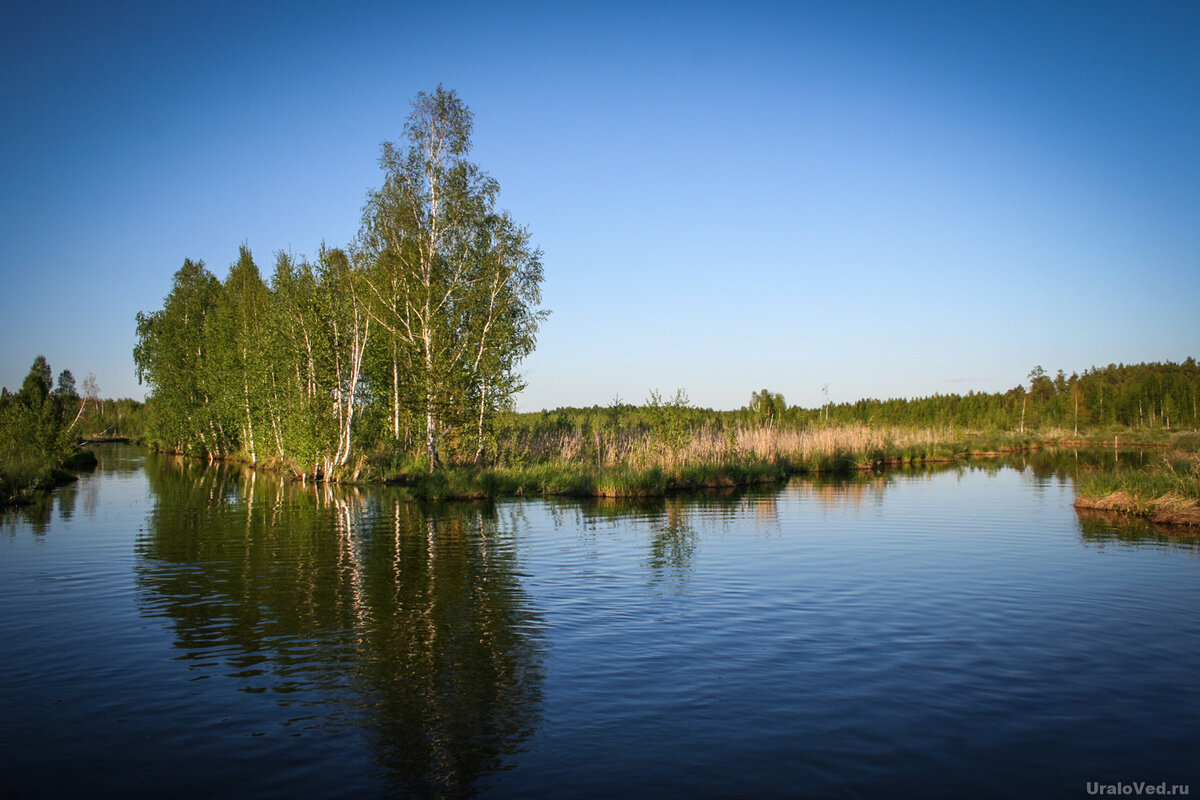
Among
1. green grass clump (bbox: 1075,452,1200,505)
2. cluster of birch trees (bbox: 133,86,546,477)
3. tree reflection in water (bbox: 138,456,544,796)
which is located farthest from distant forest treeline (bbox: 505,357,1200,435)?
tree reflection in water (bbox: 138,456,544,796)

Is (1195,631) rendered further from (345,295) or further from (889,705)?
(345,295)

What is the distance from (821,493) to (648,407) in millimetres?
7388

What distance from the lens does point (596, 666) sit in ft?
24.5

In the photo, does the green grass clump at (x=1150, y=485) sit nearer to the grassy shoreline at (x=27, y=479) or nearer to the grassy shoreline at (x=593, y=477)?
the grassy shoreline at (x=593, y=477)

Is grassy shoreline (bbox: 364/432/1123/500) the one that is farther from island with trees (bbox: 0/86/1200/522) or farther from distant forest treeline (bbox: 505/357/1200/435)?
distant forest treeline (bbox: 505/357/1200/435)

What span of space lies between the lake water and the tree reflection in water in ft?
0.15

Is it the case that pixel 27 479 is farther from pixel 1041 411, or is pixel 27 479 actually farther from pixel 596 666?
pixel 1041 411

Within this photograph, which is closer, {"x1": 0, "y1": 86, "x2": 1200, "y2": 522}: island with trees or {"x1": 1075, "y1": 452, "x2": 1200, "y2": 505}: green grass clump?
{"x1": 1075, "y1": 452, "x2": 1200, "y2": 505}: green grass clump

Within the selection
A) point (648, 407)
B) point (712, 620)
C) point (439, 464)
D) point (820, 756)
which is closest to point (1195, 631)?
point (712, 620)

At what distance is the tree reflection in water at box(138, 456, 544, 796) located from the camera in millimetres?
5941

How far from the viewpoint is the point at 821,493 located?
90.5 feet

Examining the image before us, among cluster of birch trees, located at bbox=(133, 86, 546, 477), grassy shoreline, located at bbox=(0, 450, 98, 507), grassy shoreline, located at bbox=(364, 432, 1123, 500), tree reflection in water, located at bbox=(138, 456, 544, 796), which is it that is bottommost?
tree reflection in water, located at bbox=(138, 456, 544, 796)

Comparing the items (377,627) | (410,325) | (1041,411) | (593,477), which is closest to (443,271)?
(410,325)

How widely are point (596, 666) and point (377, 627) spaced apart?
9.76ft
